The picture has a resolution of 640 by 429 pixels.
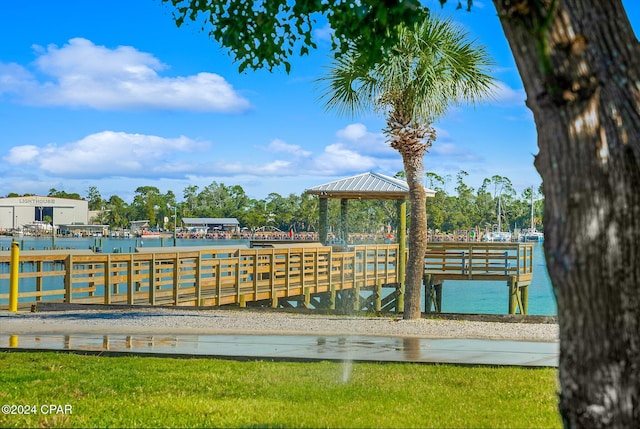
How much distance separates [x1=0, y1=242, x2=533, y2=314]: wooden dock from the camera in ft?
59.7

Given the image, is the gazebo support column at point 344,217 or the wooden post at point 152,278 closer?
the wooden post at point 152,278

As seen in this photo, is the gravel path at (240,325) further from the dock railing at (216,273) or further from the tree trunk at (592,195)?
the tree trunk at (592,195)

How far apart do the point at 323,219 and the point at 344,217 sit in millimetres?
708

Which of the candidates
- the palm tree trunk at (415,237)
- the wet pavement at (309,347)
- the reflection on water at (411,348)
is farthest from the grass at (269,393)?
the palm tree trunk at (415,237)

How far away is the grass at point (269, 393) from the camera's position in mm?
6129

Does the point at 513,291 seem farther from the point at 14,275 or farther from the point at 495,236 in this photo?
the point at 495,236

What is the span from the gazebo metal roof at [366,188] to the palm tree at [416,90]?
8.65 m

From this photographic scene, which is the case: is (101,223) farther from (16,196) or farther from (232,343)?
(232,343)

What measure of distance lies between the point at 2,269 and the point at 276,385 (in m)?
82.0

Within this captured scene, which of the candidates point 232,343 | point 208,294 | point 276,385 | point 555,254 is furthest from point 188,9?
point 208,294

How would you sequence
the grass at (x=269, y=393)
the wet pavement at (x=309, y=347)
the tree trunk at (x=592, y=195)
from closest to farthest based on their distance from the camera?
the tree trunk at (x=592, y=195)
the grass at (x=269, y=393)
the wet pavement at (x=309, y=347)

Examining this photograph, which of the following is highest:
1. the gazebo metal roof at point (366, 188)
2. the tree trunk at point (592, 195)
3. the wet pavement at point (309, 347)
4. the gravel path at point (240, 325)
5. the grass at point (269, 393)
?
the gazebo metal roof at point (366, 188)

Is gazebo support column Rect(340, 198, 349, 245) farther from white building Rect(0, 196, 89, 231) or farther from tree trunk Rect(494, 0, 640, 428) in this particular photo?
white building Rect(0, 196, 89, 231)

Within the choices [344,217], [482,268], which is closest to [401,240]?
[344,217]
